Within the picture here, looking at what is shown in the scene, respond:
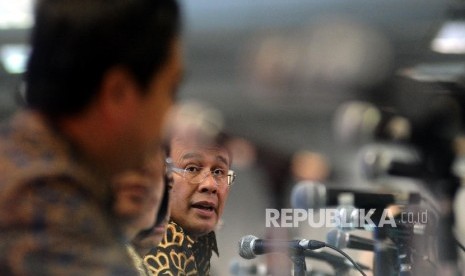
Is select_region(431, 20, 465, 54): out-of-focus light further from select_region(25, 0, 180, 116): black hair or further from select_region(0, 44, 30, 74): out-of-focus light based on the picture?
select_region(0, 44, 30, 74): out-of-focus light

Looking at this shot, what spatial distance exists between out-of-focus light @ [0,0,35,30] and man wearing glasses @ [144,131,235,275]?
0.29 meters

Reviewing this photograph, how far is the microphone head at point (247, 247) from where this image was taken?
1239 millimetres

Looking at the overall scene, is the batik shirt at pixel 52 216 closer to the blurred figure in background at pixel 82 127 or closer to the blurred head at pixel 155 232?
the blurred figure in background at pixel 82 127

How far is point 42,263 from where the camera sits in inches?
33.8

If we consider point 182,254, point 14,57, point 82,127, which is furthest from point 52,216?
point 182,254

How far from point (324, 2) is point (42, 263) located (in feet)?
1.72

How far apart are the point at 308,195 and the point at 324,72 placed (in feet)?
0.68

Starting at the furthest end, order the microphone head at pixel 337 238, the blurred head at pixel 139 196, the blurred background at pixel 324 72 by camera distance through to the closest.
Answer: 1. the microphone head at pixel 337 238
2. the blurred background at pixel 324 72
3. the blurred head at pixel 139 196

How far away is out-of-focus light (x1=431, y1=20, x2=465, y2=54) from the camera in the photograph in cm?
114

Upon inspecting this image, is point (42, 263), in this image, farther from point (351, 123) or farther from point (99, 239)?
point (351, 123)

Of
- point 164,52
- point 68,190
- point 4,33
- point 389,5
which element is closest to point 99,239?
point 68,190

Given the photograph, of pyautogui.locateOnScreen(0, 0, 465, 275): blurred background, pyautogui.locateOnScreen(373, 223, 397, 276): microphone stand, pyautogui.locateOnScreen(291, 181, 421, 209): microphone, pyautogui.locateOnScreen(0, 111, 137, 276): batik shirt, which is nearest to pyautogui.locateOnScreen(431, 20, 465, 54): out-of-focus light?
pyautogui.locateOnScreen(0, 0, 465, 275): blurred background

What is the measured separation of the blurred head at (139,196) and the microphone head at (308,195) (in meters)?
0.19

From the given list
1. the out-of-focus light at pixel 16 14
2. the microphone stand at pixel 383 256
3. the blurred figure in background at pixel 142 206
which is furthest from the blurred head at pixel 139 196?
the microphone stand at pixel 383 256
